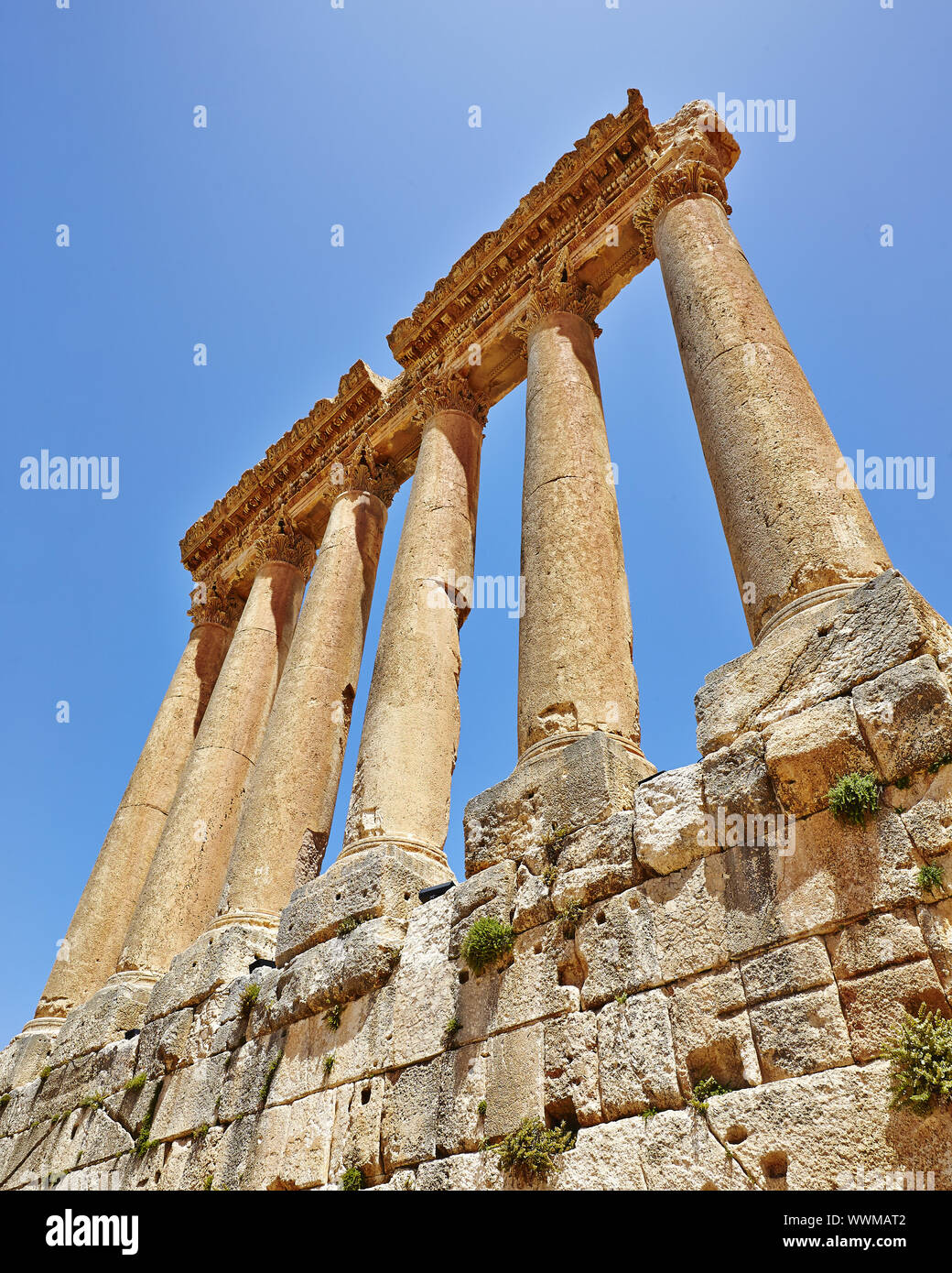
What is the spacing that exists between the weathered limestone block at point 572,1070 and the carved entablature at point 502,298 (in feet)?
37.6

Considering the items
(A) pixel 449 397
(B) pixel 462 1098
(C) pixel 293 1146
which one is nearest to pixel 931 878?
(B) pixel 462 1098

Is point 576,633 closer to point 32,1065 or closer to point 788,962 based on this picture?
point 788,962

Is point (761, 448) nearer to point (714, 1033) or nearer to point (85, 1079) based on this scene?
point (714, 1033)

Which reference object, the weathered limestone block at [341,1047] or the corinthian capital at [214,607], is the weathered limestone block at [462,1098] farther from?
the corinthian capital at [214,607]

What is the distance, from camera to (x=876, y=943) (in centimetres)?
534

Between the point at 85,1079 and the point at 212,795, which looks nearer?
the point at 85,1079

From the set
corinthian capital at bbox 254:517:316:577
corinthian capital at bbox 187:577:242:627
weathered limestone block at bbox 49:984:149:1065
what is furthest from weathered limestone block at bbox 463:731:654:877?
corinthian capital at bbox 187:577:242:627

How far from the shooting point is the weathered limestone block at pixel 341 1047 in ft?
26.5

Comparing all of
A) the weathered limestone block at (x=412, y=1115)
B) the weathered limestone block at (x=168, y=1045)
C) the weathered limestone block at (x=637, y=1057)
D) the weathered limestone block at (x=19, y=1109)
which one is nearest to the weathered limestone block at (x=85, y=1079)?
the weathered limestone block at (x=19, y=1109)

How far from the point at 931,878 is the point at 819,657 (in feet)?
6.60

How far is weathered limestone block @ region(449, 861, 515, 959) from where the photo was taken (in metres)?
7.77

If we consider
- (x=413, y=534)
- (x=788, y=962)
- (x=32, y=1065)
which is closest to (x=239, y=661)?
(x=413, y=534)

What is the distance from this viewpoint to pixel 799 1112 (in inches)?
201

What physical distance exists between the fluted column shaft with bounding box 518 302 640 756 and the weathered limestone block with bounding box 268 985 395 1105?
2878 mm
